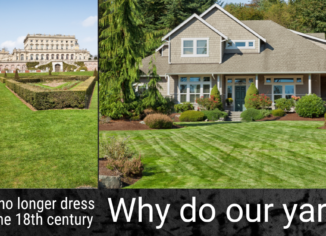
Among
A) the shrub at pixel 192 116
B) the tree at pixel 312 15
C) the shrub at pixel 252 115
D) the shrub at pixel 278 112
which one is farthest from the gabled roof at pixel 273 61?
the tree at pixel 312 15

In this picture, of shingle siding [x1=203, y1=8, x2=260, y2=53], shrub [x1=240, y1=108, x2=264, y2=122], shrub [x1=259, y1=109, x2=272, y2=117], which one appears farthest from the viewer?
shingle siding [x1=203, y1=8, x2=260, y2=53]

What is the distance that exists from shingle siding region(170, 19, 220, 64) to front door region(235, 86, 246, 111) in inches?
97.9

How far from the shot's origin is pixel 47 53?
18.6ft

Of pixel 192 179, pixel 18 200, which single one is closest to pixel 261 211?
pixel 192 179

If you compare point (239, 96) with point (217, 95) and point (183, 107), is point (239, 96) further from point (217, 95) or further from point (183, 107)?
point (183, 107)

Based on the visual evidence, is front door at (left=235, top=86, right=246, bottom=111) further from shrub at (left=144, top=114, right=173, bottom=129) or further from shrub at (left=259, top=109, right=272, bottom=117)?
shrub at (left=144, top=114, right=173, bottom=129)

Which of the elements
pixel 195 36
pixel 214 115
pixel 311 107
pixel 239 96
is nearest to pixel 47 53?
pixel 214 115

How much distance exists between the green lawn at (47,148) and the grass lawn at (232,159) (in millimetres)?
984

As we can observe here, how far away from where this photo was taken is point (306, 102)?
58.2ft

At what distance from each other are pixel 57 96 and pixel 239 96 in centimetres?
1857

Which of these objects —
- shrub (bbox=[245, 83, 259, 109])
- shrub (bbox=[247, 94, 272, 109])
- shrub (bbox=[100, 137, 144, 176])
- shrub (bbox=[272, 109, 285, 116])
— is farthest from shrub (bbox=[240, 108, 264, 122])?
shrub (bbox=[100, 137, 144, 176])

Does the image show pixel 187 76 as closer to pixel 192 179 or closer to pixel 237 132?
pixel 237 132

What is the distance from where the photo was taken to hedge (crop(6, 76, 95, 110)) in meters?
5.64

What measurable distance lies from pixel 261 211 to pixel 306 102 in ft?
49.5
